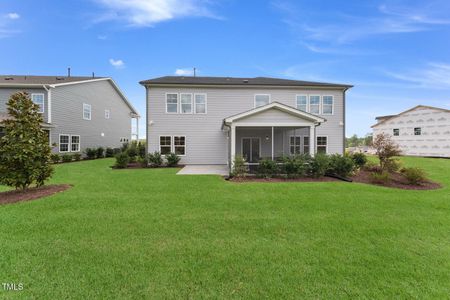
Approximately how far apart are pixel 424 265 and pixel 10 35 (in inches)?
1007

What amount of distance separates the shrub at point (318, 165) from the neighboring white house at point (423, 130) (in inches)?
945

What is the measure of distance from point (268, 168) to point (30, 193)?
9.45 meters

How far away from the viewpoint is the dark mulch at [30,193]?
6.72 metres

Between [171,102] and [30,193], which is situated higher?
[171,102]

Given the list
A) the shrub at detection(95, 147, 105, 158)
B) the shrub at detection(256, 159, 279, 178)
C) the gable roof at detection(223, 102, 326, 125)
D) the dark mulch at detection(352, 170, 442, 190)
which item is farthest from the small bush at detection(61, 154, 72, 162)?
the dark mulch at detection(352, 170, 442, 190)

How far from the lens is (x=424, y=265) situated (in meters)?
3.30

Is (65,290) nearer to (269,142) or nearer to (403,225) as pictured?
(403,225)

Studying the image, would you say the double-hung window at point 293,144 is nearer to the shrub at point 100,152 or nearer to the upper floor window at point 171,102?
the upper floor window at point 171,102

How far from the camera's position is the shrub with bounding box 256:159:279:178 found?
10.8 m

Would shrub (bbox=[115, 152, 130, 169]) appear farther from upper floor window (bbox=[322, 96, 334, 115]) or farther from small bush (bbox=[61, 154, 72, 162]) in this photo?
upper floor window (bbox=[322, 96, 334, 115])

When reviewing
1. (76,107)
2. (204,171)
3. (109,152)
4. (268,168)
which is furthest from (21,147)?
(109,152)

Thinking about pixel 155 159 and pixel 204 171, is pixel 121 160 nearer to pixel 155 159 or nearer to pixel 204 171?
pixel 155 159

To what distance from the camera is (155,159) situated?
1505 centimetres

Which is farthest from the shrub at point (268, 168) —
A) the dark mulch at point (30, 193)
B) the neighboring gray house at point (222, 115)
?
the dark mulch at point (30, 193)
